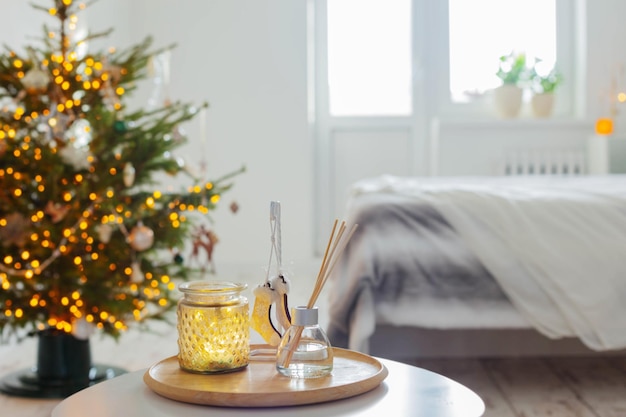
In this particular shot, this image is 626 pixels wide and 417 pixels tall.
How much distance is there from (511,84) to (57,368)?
3639 millimetres

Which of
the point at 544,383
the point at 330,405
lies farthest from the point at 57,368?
the point at 330,405

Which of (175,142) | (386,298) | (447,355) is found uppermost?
(175,142)

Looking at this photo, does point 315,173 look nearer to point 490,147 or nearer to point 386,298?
point 490,147

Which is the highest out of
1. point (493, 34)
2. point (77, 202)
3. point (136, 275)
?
point (493, 34)

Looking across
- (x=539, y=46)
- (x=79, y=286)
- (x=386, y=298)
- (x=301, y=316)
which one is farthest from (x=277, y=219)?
(x=539, y=46)

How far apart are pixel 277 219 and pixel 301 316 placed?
0.47ft

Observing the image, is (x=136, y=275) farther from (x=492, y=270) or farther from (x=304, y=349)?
(x=304, y=349)

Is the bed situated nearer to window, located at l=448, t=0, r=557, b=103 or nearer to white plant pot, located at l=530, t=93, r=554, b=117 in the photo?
white plant pot, located at l=530, t=93, r=554, b=117

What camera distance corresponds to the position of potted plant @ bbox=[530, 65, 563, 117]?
5285 mm

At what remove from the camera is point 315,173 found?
5.44 meters

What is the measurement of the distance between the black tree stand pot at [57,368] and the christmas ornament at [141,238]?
33 cm

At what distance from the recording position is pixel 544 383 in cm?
243

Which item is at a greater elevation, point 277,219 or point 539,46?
point 539,46

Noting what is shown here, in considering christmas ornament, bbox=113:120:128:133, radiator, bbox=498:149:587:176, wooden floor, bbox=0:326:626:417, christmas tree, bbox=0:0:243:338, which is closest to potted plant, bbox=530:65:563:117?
radiator, bbox=498:149:587:176
